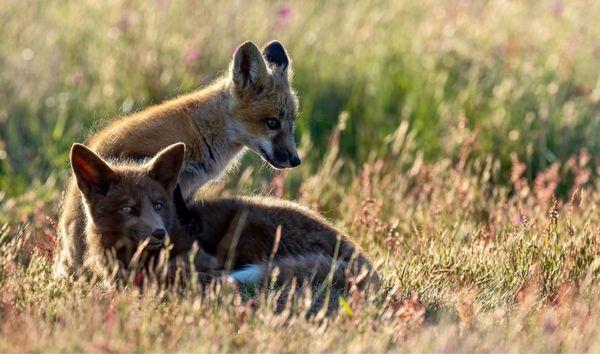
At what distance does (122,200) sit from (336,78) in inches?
209

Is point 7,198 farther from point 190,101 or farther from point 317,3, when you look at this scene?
point 317,3

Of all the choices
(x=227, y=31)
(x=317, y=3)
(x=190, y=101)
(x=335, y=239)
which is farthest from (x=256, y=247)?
(x=317, y=3)

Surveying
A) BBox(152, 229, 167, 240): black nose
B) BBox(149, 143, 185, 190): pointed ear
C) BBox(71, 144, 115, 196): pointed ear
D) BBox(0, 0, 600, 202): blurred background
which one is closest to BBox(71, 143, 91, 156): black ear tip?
BBox(71, 144, 115, 196): pointed ear

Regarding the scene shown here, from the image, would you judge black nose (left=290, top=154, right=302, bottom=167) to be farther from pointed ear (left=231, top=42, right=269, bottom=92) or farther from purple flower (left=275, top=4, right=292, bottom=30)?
purple flower (left=275, top=4, right=292, bottom=30)

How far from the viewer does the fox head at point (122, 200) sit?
554 cm

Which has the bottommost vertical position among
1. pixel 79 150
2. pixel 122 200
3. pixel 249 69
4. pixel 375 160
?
pixel 375 160

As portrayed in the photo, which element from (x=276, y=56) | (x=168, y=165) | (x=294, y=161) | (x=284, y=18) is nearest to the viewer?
(x=168, y=165)

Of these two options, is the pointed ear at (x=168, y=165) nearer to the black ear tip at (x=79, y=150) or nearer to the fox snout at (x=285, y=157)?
the black ear tip at (x=79, y=150)

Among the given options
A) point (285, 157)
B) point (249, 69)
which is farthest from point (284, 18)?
point (285, 157)

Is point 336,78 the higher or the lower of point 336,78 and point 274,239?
the higher

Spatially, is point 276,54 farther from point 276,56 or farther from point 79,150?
point 79,150

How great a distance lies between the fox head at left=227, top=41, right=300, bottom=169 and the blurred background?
101 centimetres

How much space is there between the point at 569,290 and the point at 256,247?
5.88 ft

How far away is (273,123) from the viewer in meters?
7.27
